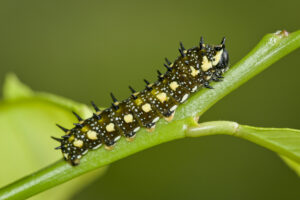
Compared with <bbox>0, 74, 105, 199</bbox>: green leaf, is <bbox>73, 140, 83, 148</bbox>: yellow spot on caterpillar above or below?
below

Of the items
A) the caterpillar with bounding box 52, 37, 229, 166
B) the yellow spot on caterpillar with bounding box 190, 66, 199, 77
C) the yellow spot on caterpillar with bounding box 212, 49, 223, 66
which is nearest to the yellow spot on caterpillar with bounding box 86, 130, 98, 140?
the caterpillar with bounding box 52, 37, 229, 166

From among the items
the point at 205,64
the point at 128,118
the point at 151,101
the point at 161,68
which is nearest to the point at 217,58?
the point at 205,64

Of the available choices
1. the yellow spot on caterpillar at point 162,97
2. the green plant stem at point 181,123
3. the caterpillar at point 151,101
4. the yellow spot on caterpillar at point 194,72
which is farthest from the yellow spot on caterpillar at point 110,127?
the yellow spot on caterpillar at point 194,72

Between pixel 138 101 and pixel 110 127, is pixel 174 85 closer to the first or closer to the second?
pixel 138 101

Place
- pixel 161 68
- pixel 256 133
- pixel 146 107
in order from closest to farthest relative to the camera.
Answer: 1. pixel 256 133
2. pixel 146 107
3. pixel 161 68

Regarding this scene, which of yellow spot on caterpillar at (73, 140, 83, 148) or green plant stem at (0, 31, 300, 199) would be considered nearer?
green plant stem at (0, 31, 300, 199)

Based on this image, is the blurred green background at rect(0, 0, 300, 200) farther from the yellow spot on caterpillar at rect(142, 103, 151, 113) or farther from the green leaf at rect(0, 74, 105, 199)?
the yellow spot on caterpillar at rect(142, 103, 151, 113)

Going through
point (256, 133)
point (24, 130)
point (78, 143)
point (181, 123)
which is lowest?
point (256, 133)

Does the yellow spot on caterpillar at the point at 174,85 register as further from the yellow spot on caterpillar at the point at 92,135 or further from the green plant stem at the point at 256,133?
the green plant stem at the point at 256,133
